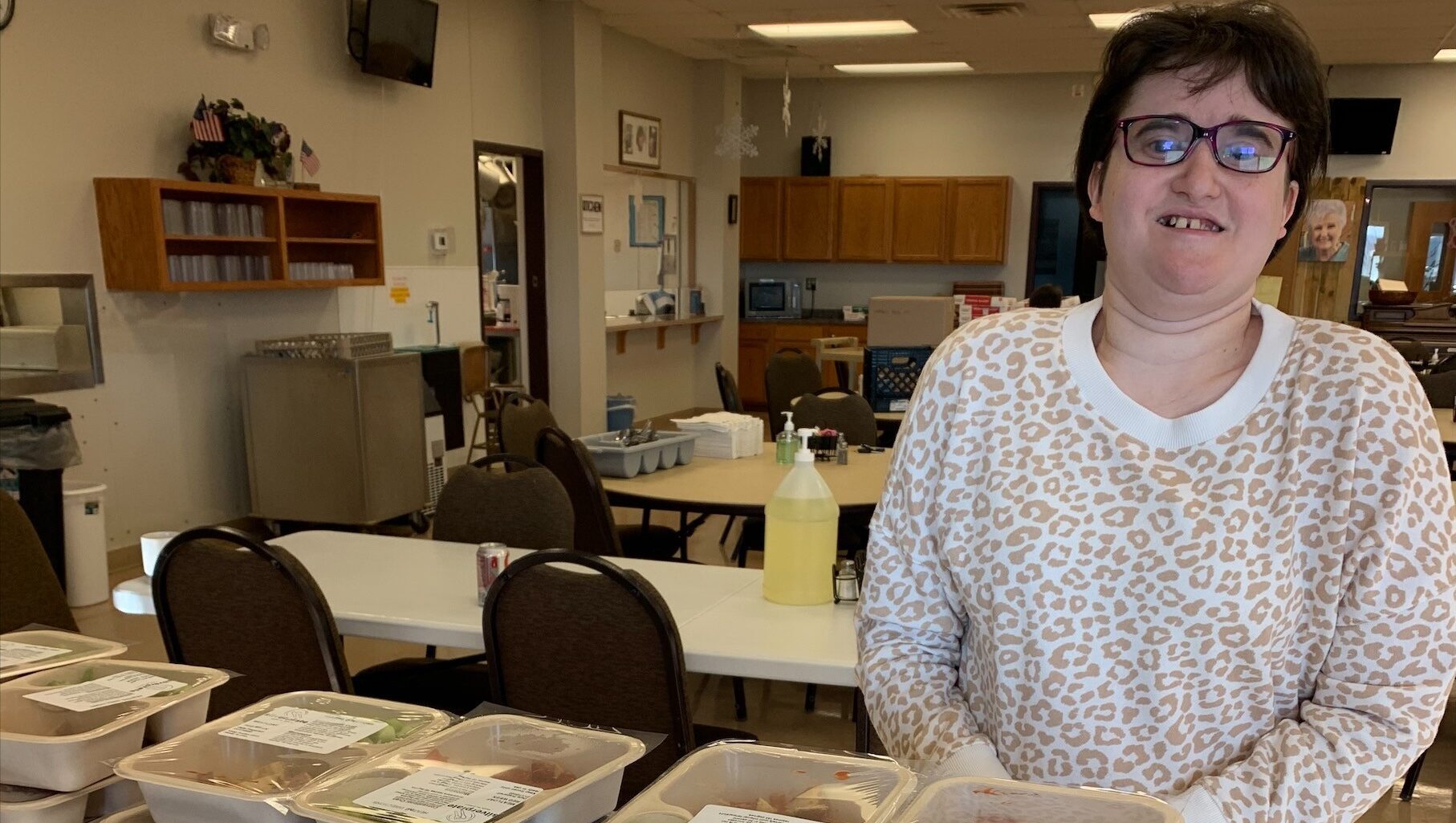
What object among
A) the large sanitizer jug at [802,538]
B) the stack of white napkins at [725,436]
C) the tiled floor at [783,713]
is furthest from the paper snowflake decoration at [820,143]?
the large sanitizer jug at [802,538]

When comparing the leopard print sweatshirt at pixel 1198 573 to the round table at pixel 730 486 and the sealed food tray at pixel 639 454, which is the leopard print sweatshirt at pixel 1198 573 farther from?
the sealed food tray at pixel 639 454


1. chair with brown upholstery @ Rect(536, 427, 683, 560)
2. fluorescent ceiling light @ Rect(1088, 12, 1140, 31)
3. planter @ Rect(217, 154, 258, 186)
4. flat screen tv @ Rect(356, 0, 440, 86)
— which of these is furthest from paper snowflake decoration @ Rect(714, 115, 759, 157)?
chair with brown upholstery @ Rect(536, 427, 683, 560)

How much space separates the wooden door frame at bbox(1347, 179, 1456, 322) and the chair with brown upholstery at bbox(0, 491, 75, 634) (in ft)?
31.9

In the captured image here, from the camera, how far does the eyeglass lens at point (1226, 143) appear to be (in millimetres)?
1031

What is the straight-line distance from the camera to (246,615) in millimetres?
1967

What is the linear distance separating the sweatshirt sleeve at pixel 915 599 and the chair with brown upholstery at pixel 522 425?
8.73 ft

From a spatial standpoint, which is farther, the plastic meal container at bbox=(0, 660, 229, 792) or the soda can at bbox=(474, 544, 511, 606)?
the soda can at bbox=(474, 544, 511, 606)

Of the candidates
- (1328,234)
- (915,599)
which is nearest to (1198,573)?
(915,599)

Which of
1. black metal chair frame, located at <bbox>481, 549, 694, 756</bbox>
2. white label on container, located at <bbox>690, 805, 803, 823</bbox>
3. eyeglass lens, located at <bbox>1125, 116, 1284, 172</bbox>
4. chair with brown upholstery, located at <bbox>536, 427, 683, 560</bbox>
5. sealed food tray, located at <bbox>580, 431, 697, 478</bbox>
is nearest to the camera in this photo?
white label on container, located at <bbox>690, 805, 803, 823</bbox>

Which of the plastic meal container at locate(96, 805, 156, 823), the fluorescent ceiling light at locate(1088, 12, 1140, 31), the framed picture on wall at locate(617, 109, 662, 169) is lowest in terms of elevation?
the plastic meal container at locate(96, 805, 156, 823)

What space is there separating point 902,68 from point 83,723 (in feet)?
29.9

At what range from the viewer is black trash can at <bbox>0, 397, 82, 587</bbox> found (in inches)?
148

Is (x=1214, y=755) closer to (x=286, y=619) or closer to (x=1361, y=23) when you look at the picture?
(x=286, y=619)

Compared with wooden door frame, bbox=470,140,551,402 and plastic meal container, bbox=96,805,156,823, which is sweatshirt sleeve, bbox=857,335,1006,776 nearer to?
plastic meal container, bbox=96,805,156,823
